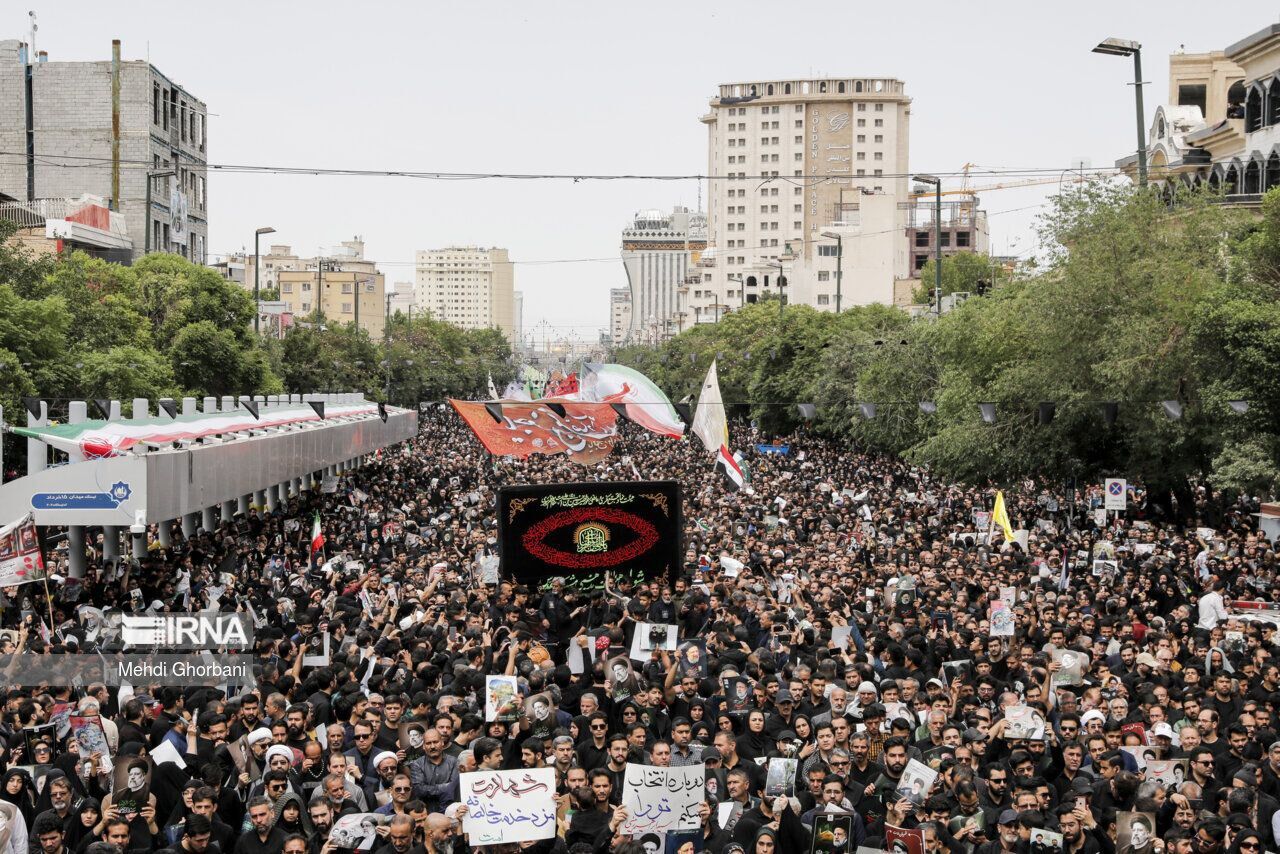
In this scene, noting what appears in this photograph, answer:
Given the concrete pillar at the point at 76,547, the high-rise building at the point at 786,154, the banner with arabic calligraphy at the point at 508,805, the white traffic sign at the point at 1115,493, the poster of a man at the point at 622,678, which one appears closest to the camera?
the banner with arabic calligraphy at the point at 508,805

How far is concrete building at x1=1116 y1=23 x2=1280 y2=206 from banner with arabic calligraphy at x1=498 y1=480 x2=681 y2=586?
59.9 feet

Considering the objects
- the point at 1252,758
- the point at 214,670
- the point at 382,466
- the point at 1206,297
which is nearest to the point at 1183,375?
the point at 1206,297

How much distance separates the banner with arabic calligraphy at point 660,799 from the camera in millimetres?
8906

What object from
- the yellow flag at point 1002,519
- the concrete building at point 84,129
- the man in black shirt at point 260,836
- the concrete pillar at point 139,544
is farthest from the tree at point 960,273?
the man in black shirt at point 260,836

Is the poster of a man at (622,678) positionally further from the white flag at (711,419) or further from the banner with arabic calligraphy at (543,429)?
the banner with arabic calligraphy at (543,429)

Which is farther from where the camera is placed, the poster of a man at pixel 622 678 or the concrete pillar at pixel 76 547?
the concrete pillar at pixel 76 547

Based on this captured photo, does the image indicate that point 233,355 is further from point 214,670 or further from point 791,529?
point 214,670

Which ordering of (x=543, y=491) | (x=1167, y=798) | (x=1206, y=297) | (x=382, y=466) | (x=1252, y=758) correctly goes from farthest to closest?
(x=382, y=466) < (x=1206, y=297) < (x=543, y=491) < (x=1252, y=758) < (x=1167, y=798)

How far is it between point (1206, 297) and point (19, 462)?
23968 mm

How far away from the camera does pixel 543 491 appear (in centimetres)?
1967

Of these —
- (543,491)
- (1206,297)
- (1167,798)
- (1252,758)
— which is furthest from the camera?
(1206,297)

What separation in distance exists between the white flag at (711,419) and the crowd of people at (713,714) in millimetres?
8282

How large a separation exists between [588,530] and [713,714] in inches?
314

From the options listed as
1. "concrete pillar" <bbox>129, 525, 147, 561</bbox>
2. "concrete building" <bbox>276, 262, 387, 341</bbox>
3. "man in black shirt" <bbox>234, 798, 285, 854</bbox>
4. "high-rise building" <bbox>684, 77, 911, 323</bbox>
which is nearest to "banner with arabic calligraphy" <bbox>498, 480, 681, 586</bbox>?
"concrete pillar" <bbox>129, 525, 147, 561</bbox>
